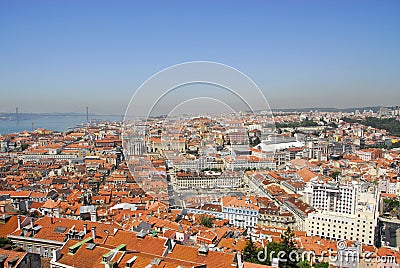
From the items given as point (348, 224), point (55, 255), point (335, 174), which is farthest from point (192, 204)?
point (335, 174)

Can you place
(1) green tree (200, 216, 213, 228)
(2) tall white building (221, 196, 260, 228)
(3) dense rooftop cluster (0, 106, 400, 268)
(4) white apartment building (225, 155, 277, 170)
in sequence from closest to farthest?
1. (3) dense rooftop cluster (0, 106, 400, 268)
2. (1) green tree (200, 216, 213, 228)
3. (2) tall white building (221, 196, 260, 228)
4. (4) white apartment building (225, 155, 277, 170)

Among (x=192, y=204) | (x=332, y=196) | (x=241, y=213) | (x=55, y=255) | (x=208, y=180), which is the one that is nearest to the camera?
(x=55, y=255)

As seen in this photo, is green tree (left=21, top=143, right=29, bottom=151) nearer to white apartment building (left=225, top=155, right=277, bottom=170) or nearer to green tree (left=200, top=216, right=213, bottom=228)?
white apartment building (left=225, top=155, right=277, bottom=170)

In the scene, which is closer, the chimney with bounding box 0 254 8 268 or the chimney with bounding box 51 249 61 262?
the chimney with bounding box 0 254 8 268

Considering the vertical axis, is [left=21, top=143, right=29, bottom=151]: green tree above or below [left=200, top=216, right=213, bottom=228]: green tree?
above

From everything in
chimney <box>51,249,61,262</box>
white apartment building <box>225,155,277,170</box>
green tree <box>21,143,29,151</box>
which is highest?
chimney <box>51,249,61,262</box>

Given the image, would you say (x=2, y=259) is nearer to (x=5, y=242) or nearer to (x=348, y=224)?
(x=5, y=242)

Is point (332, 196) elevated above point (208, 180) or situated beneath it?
situated beneath

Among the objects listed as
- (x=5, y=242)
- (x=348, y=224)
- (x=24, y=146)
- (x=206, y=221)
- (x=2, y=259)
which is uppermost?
(x=2, y=259)

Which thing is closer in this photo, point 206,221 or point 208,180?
point 206,221

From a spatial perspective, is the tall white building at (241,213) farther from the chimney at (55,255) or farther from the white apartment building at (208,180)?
the chimney at (55,255)

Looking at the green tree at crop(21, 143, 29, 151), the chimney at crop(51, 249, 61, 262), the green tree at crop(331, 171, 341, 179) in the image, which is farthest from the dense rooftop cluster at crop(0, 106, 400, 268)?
the green tree at crop(21, 143, 29, 151)

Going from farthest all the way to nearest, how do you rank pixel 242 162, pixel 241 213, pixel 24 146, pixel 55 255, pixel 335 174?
pixel 24 146
pixel 335 174
pixel 242 162
pixel 241 213
pixel 55 255

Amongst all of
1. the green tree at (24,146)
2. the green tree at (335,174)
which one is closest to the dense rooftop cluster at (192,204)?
the green tree at (335,174)
